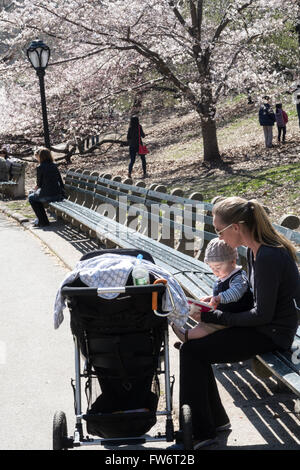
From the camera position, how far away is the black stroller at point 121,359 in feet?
12.3

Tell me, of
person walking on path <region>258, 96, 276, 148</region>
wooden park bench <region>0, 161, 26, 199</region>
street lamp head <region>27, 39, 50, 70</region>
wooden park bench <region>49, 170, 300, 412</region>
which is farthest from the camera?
person walking on path <region>258, 96, 276, 148</region>

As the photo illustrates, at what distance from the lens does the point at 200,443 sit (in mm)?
4012

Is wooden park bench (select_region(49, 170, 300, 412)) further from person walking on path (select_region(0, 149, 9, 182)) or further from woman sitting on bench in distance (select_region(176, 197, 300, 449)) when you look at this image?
person walking on path (select_region(0, 149, 9, 182))

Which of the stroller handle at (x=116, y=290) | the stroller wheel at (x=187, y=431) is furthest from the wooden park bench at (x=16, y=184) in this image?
the stroller wheel at (x=187, y=431)

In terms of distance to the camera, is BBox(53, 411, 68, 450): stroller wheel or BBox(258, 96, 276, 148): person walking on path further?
BBox(258, 96, 276, 148): person walking on path

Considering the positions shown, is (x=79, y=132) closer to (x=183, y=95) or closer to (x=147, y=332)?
(x=183, y=95)

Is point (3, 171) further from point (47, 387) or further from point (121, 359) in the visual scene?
point (121, 359)

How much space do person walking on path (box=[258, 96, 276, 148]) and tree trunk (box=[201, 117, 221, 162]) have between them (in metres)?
1.41

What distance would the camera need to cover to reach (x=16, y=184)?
18.3 metres

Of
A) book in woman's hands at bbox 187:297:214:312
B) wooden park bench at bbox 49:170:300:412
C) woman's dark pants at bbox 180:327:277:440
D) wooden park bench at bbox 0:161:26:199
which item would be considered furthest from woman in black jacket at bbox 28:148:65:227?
woman's dark pants at bbox 180:327:277:440

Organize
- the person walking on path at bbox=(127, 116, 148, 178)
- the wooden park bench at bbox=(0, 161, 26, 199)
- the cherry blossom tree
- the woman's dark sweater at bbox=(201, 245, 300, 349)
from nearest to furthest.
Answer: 1. the woman's dark sweater at bbox=(201, 245, 300, 349)
2. the cherry blossom tree
3. the wooden park bench at bbox=(0, 161, 26, 199)
4. the person walking on path at bbox=(127, 116, 148, 178)

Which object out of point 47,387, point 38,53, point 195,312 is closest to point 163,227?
point 47,387

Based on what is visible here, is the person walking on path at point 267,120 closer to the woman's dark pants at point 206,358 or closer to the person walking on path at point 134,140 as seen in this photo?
the person walking on path at point 134,140

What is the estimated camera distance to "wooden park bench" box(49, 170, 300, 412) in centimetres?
452
